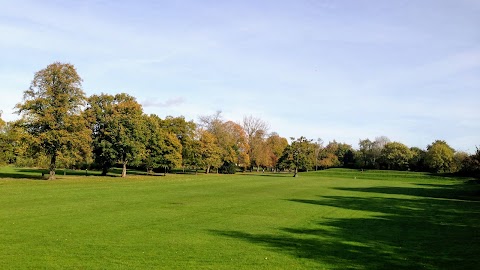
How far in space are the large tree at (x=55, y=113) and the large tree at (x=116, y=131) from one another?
1030 centimetres

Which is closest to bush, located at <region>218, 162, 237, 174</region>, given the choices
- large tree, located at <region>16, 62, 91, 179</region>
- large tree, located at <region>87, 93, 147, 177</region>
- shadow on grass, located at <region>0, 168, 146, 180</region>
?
shadow on grass, located at <region>0, 168, 146, 180</region>

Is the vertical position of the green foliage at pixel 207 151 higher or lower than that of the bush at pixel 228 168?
higher

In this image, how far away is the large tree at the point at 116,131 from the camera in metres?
61.7

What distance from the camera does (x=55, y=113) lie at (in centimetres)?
4838

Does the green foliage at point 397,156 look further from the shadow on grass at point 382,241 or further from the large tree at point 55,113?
the shadow on grass at point 382,241

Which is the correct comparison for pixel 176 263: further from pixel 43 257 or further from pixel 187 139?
pixel 187 139

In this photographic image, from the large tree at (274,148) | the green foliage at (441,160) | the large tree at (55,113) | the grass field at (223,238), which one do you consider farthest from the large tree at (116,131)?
the green foliage at (441,160)

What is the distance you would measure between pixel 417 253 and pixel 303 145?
3174 inches

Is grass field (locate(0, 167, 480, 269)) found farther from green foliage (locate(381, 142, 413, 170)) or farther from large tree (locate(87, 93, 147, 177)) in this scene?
green foliage (locate(381, 142, 413, 170))

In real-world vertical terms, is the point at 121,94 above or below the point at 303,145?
above

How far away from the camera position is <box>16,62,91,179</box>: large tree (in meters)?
47.3

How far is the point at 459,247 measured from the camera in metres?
13.6

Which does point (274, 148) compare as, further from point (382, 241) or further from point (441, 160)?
point (382, 241)

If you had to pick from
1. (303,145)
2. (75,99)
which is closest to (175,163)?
(75,99)
